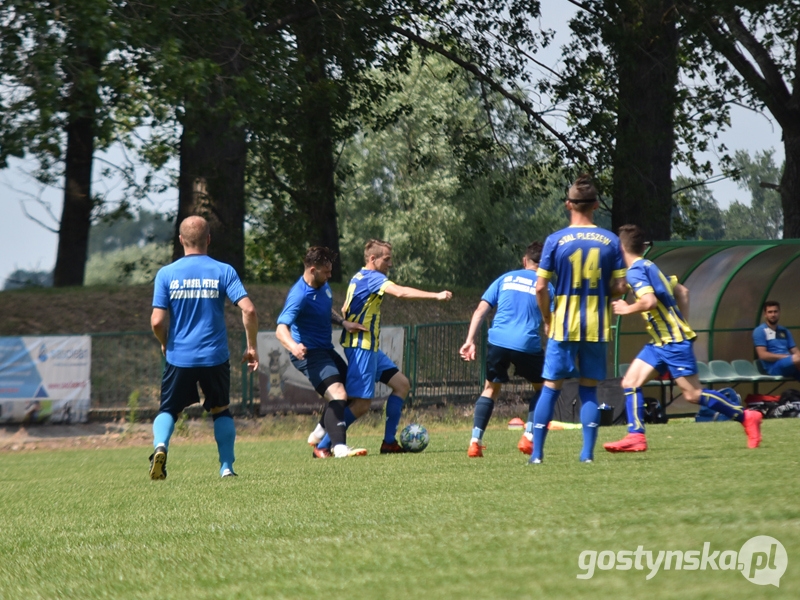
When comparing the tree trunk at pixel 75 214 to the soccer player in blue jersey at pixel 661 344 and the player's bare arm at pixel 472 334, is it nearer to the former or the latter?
the player's bare arm at pixel 472 334

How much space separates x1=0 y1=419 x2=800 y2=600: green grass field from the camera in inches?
139

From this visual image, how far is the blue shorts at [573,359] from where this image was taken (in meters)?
7.42

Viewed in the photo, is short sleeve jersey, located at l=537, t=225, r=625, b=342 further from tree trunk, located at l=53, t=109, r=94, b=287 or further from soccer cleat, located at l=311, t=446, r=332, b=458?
tree trunk, located at l=53, t=109, r=94, b=287

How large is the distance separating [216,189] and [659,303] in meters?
15.6

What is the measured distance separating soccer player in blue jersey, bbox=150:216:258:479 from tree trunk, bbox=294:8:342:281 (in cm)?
1195

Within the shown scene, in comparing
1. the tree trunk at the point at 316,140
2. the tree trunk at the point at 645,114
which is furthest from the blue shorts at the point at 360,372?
the tree trunk at the point at 645,114

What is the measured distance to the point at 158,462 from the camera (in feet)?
26.2

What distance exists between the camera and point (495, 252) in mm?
48688

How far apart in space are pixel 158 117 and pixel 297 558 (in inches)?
582

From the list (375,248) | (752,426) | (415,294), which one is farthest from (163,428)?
(752,426)

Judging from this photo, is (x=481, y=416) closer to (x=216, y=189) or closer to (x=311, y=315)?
(x=311, y=315)

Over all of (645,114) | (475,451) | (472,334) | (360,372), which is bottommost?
(475,451)

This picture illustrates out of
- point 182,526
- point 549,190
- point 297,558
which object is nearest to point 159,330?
point 182,526

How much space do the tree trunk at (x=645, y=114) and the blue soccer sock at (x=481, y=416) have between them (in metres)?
14.0
